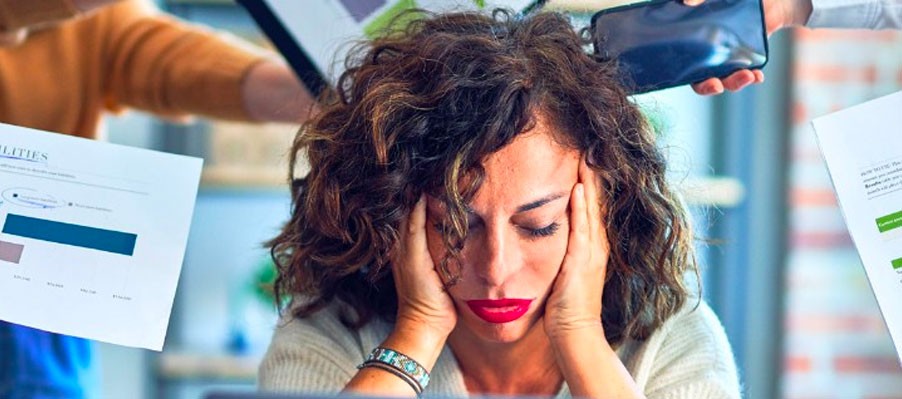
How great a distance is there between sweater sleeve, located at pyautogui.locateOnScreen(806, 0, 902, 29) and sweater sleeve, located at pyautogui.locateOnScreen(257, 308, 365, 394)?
619 mm

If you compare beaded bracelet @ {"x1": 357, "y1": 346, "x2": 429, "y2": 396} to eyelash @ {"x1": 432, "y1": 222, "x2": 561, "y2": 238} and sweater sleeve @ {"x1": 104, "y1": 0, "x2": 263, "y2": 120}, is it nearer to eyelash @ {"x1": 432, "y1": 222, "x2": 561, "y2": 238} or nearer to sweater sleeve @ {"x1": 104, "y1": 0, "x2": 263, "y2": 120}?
eyelash @ {"x1": 432, "y1": 222, "x2": 561, "y2": 238}

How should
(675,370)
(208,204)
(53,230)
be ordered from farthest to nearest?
(208,204) → (675,370) → (53,230)

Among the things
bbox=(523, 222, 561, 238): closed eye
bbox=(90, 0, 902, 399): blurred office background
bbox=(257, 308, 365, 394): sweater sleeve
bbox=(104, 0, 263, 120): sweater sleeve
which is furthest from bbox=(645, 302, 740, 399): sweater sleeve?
bbox=(90, 0, 902, 399): blurred office background

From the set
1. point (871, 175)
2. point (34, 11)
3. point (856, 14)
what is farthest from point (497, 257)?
point (34, 11)

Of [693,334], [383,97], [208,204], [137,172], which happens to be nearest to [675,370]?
[693,334]

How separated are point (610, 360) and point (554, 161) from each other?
212 mm

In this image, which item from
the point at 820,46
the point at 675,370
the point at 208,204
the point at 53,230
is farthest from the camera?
the point at 208,204

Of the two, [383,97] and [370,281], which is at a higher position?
[383,97]

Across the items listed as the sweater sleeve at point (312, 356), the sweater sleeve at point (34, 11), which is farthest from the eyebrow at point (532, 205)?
the sweater sleeve at point (34, 11)

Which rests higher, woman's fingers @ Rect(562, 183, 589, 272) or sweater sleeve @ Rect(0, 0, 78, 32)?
sweater sleeve @ Rect(0, 0, 78, 32)

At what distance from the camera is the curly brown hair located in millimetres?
1146

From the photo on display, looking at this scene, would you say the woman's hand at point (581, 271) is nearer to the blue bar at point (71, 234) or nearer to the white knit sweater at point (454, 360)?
the white knit sweater at point (454, 360)

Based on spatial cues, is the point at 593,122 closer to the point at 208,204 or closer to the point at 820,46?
the point at 820,46

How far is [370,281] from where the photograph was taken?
126 centimetres
